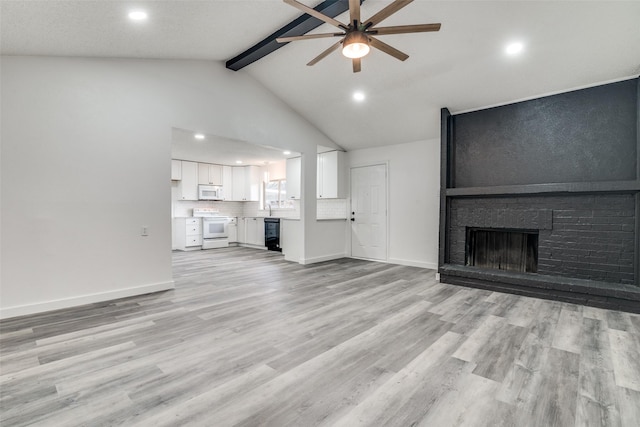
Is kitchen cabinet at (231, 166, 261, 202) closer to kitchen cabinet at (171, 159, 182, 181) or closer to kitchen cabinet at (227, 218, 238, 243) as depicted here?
kitchen cabinet at (227, 218, 238, 243)

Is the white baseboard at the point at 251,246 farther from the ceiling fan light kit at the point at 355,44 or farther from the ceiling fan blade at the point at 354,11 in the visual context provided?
the ceiling fan blade at the point at 354,11

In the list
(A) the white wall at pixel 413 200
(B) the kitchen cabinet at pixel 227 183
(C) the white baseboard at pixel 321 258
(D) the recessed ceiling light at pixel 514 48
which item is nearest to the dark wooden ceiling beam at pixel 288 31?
(D) the recessed ceiling light at pixel 514 48

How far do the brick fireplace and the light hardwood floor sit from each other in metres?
0.56

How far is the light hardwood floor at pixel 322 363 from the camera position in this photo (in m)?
1.62

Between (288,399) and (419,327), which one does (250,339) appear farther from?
(419,327)

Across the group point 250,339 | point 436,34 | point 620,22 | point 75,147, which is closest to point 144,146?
point 75,147

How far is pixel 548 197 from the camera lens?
397 centimetres

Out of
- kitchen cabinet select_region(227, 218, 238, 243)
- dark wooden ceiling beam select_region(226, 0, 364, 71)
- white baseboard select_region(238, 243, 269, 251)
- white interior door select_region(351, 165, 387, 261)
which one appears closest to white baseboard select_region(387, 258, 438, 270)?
white interior door select_region(351, 165, 387, 261)

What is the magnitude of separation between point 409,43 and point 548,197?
2.73m

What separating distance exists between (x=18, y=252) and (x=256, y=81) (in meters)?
3.86

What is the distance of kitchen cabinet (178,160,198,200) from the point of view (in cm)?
805

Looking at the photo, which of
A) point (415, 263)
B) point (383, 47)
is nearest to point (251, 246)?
point (415, 263)

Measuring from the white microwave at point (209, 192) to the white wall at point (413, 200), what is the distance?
4.80m

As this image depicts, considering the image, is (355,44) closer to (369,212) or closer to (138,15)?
(138,15)
